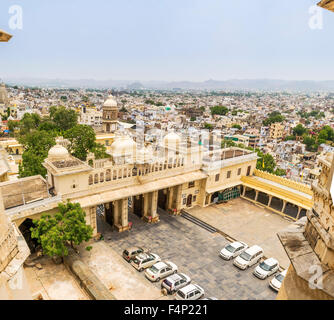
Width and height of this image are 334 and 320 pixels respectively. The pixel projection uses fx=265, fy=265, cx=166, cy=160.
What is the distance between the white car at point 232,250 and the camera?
75.9 feet

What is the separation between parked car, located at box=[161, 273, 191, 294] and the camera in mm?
18922

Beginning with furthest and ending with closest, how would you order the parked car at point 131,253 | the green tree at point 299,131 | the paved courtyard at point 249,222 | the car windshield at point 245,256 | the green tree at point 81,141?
the green tree at point 299,131, the green tree at point 81,141, the paved courtyard at point 249,222, the car windshield at point 245,256, the parked car at point 131,253

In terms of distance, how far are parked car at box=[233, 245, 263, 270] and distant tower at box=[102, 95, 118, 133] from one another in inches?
1589

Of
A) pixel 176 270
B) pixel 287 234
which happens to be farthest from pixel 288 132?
pixel 287 234

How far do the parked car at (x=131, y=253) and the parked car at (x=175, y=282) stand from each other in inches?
150

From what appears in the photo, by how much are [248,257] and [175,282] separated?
7.21 metres

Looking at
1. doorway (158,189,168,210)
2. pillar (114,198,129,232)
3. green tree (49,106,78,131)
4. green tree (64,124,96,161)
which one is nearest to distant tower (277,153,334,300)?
pillar (114,198,129,232)

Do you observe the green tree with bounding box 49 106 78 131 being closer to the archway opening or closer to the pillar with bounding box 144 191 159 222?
the pillar with bounding box 144 191 159 222

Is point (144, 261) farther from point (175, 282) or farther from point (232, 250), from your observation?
point (232, 250)

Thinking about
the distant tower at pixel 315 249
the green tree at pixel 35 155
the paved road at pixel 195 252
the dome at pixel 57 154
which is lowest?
the paved road at pixel 195 252

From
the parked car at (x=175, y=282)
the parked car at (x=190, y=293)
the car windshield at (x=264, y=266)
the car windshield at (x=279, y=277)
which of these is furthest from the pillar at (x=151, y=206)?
the car windshield at (x=279, y=277)

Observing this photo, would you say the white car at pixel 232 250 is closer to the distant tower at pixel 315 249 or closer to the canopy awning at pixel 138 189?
the canopy awning at pixel 138 189

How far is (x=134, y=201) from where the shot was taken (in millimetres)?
29359

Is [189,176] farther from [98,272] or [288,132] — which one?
[288,132]
